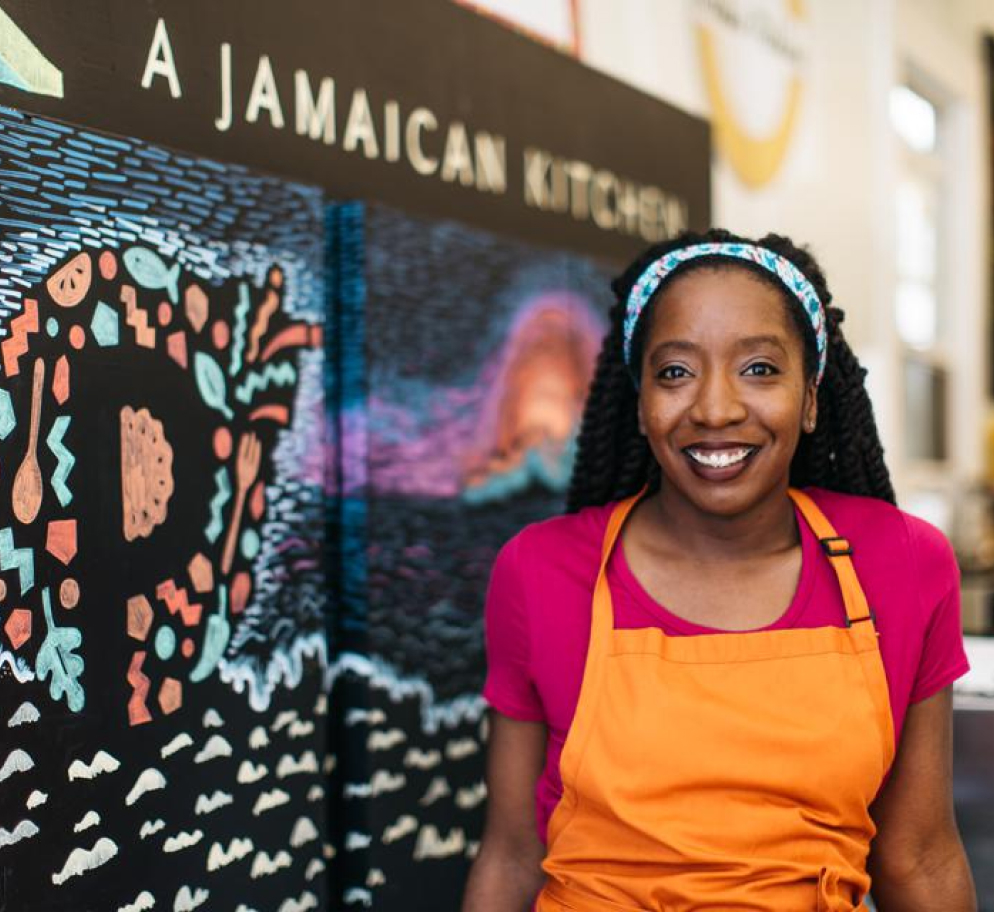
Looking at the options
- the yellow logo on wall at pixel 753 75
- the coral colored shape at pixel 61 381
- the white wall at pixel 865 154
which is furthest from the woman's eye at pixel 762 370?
the yellow logo on wall at pixel 753 75

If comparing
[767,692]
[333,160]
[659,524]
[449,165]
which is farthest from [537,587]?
[449,165]

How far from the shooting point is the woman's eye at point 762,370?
5.33 feet

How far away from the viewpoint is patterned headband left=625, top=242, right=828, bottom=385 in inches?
65.4

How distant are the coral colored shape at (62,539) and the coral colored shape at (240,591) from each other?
0.29 meters

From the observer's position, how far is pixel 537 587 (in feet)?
5.56

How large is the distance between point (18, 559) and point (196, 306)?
0.42 meters

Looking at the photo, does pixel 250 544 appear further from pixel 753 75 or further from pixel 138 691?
pixel 753 75

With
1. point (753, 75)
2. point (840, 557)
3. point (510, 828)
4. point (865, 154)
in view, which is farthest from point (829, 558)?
point (865, 154)

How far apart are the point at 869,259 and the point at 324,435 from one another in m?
3.68

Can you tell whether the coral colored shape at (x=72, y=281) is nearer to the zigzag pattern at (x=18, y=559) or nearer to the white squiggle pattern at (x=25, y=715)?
the zigzag pattern at (x=18, y=559)

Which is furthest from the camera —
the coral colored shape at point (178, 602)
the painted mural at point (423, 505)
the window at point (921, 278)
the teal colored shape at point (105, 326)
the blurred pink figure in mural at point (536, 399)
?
the window at point (921, 278)

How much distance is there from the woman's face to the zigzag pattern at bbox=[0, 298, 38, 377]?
2.50ft

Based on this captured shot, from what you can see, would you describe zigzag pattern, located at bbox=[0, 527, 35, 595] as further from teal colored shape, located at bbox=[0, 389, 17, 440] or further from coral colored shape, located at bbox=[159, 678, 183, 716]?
coral colored shape, located at bbox=[159, 678, 183, 716]

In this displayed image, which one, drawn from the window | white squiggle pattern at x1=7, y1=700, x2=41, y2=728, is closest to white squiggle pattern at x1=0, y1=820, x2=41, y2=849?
white squiggle pattern at x1=7, y1=700, x2=41, y2=728
